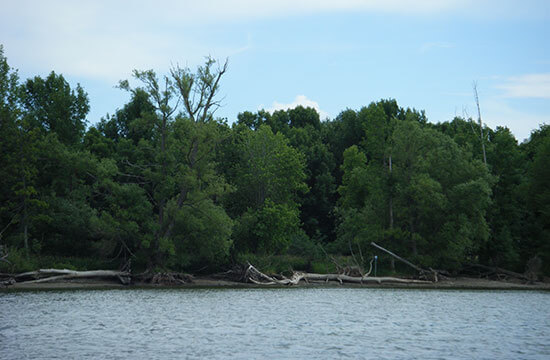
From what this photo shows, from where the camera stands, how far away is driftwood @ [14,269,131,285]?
43.0 m

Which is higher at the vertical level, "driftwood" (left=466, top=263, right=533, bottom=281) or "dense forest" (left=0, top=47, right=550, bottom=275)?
"dense forest" (left=0, top=47, right=550, bottom=275)

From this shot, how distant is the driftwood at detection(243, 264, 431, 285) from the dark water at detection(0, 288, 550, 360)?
13112mm

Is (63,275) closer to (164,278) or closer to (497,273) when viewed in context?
(164,278)

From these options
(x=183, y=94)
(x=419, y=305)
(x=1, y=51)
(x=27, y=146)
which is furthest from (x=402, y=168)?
(x=1, y=51)

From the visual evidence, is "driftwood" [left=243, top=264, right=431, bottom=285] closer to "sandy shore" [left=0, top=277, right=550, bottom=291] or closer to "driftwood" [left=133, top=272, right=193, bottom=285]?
"sandy shore" [left=0, top=277, right=550, bottom=291]

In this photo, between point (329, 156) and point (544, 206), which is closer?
point (544, 206)

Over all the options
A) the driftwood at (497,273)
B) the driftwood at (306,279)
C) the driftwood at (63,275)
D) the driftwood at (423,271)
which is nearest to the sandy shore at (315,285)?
the driftwood at (63,275)

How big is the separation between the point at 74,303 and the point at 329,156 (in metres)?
57.9

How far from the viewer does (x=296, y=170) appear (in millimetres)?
67562

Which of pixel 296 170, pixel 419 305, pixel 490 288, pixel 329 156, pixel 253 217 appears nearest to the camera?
pixel 419 305

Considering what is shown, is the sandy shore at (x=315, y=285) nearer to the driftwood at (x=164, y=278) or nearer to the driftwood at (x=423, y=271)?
the driftwood at (x=164, y=278)

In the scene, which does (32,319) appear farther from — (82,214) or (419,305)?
(82,214)

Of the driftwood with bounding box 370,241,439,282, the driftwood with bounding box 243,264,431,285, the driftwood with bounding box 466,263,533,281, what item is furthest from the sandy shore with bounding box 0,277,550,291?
the driftwood with bounding box 466,263,533,281

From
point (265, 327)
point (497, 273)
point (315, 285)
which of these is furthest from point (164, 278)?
point (497, 273)
